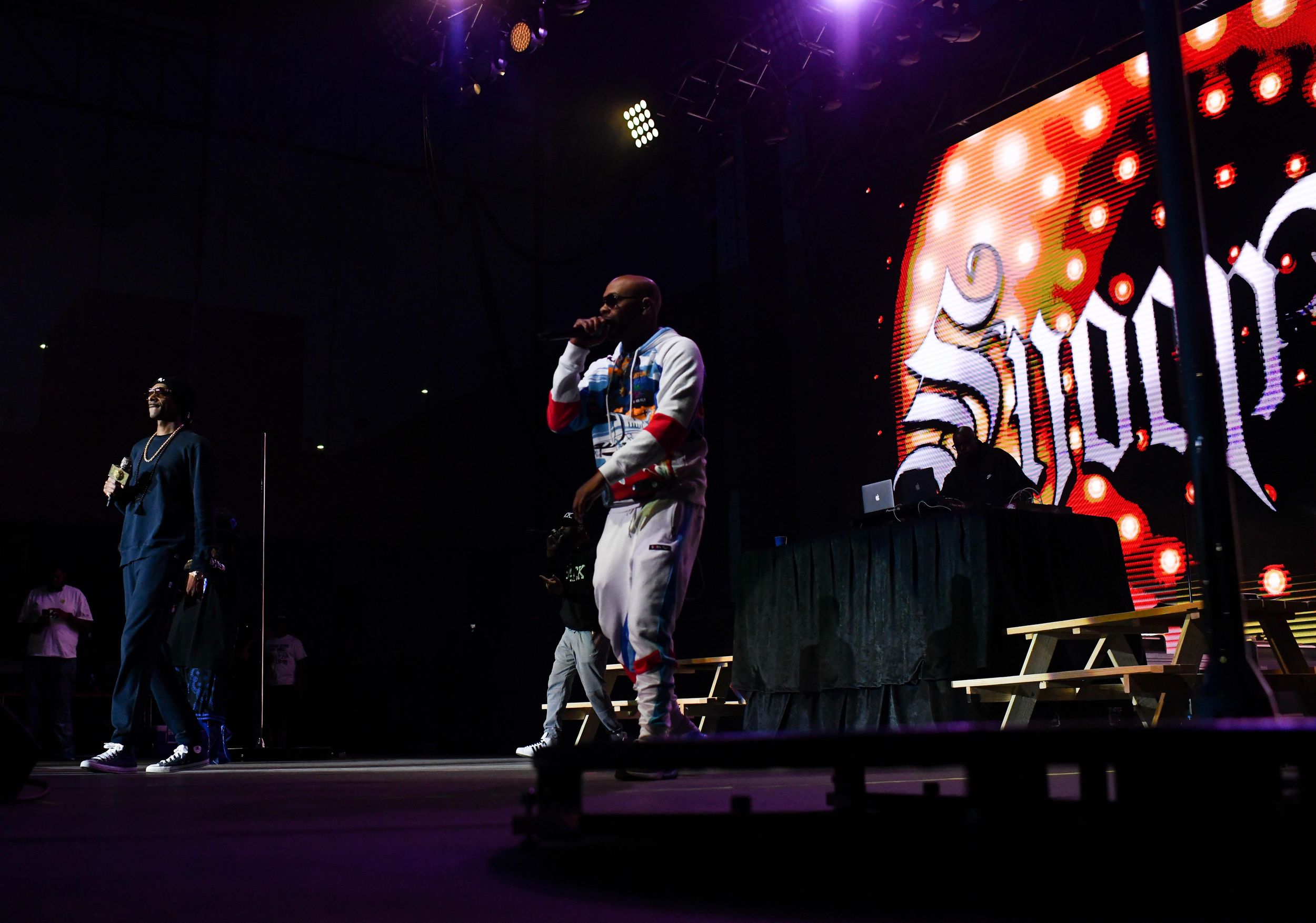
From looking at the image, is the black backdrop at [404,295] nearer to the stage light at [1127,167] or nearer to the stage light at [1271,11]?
the stage light at [1127,167]

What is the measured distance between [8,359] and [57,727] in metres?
4.03

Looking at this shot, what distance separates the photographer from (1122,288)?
8.04m

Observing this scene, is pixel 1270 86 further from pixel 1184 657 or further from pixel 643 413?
Answer: pixel 643 413

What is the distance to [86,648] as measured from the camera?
11508mm

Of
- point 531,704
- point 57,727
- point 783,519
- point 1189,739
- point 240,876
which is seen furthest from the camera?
point 531,704

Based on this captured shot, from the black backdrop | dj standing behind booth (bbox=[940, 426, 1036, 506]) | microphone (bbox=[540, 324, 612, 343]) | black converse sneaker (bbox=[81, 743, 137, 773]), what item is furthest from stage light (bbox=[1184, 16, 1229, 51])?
black converse sneaker (bbox=[81, 743, 137, 773])

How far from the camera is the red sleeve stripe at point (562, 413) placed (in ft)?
12.1

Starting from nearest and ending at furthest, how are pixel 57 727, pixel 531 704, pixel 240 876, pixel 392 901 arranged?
pixel 392 901 < pixel 240 876 < pixel 57 727 < pixel 531 704

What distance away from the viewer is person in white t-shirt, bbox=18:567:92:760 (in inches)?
343

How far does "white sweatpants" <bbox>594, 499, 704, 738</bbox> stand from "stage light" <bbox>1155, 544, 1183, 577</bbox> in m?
5.08

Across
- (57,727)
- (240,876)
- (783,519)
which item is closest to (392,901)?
(240,876)

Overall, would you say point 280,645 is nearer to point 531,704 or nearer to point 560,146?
point 531,704

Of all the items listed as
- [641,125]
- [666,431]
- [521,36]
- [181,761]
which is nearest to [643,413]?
[666,431]

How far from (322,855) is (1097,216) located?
7.97m
